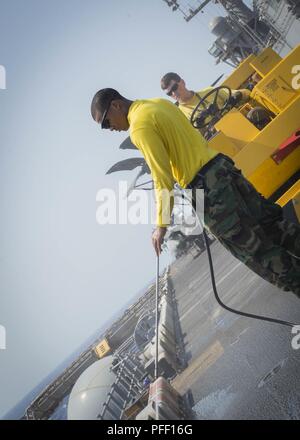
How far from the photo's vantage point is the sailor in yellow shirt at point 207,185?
2.71m

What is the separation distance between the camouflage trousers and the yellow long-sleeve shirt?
190 mm

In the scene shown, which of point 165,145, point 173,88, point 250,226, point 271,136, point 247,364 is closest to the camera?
point 250,226

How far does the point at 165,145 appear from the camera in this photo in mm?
2883

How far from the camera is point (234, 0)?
28578 millimetres

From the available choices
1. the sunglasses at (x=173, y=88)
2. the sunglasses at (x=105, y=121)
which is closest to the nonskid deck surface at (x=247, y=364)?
the sunglasses at (x=105, y=121)

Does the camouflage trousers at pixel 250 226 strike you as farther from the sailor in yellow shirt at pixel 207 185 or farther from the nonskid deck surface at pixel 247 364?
the nonskid deck surface at pixel 247 364

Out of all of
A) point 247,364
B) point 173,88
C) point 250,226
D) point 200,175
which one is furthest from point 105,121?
point 173,88

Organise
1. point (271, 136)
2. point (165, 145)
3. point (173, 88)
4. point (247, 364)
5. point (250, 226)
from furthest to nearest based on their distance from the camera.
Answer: point (173, 88), point (271, 136), point (247, 364), point (165, 145), point (250, 226)

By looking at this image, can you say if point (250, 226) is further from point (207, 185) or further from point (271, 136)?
point (271, 136)

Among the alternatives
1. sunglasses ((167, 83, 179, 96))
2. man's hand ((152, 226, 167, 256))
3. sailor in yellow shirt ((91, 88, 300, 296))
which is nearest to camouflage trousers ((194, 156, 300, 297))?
sailor in yellow shirt ((91, 88, 300, 296))

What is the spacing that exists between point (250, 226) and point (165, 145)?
996 millimetres

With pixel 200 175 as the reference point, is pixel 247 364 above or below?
below
